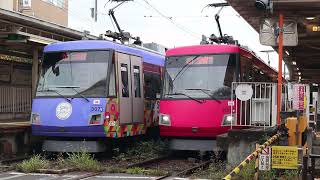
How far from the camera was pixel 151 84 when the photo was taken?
16734mm

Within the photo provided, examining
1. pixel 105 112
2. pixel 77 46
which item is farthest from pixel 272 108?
pixel 77 46

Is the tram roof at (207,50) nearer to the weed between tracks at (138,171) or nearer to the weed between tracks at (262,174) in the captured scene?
the weed between tracks at (138,171)

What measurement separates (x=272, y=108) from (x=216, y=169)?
2009mm

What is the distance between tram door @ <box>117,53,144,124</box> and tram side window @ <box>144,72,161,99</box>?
0.50 meters

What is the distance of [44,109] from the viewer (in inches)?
540

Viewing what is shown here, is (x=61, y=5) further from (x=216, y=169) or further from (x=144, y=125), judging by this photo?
(x=216, y=169)

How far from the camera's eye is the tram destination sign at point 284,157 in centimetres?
941

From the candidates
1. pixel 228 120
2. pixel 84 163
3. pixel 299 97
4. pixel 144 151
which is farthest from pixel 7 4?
pixel 299 97

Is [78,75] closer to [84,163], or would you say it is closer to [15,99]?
[84,163]

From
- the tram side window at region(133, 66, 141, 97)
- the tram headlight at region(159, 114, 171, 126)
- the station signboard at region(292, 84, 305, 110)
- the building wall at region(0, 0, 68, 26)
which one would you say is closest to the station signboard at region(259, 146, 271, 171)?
the station signboard at region(292, 84, 305, 110)

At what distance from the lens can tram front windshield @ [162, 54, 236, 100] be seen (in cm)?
1380

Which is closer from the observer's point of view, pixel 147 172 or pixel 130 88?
pixel 147 172

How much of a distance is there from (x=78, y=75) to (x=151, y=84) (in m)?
3.49

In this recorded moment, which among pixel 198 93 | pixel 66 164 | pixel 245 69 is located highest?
pixel 245 69
